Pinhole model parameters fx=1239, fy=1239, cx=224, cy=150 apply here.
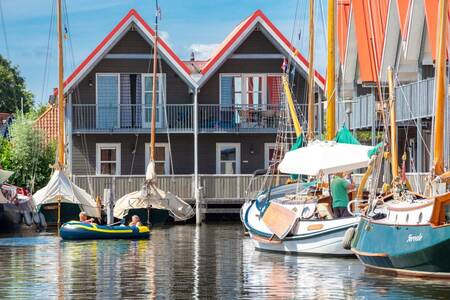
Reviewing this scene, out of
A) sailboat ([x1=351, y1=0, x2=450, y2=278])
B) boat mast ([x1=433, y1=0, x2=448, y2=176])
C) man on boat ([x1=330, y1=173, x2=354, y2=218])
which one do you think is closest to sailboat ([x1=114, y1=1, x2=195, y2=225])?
man on boat ([x1=330, y1=173, x2=354, y2=218])

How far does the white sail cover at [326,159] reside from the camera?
115ft

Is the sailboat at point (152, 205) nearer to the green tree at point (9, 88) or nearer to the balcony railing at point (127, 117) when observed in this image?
the balcony railing at point (127, 117)

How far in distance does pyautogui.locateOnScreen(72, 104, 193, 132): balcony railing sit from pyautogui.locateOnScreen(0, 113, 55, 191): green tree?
310 centimetres

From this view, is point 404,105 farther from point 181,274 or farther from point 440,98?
point 440,98

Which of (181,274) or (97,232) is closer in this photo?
(181,274)

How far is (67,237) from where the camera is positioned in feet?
136

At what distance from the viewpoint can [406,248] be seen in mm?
25750

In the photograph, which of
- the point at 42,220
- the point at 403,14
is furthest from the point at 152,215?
the point at 403,14

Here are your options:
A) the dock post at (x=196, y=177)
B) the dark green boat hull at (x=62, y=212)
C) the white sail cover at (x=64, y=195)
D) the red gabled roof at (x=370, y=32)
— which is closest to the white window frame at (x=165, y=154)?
the dock post at (x=196, y=177)

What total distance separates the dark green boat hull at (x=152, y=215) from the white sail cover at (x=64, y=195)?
1310 millimetres

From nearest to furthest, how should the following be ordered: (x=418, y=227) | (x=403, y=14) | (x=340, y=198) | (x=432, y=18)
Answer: (x=418, y=227) < (x=340, y=198) < (x=432, y=18) < (x=403, y=14)

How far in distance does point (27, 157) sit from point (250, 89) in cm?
1120

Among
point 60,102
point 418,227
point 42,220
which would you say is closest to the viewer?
point 418,227

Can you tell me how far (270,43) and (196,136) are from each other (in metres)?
6.49
